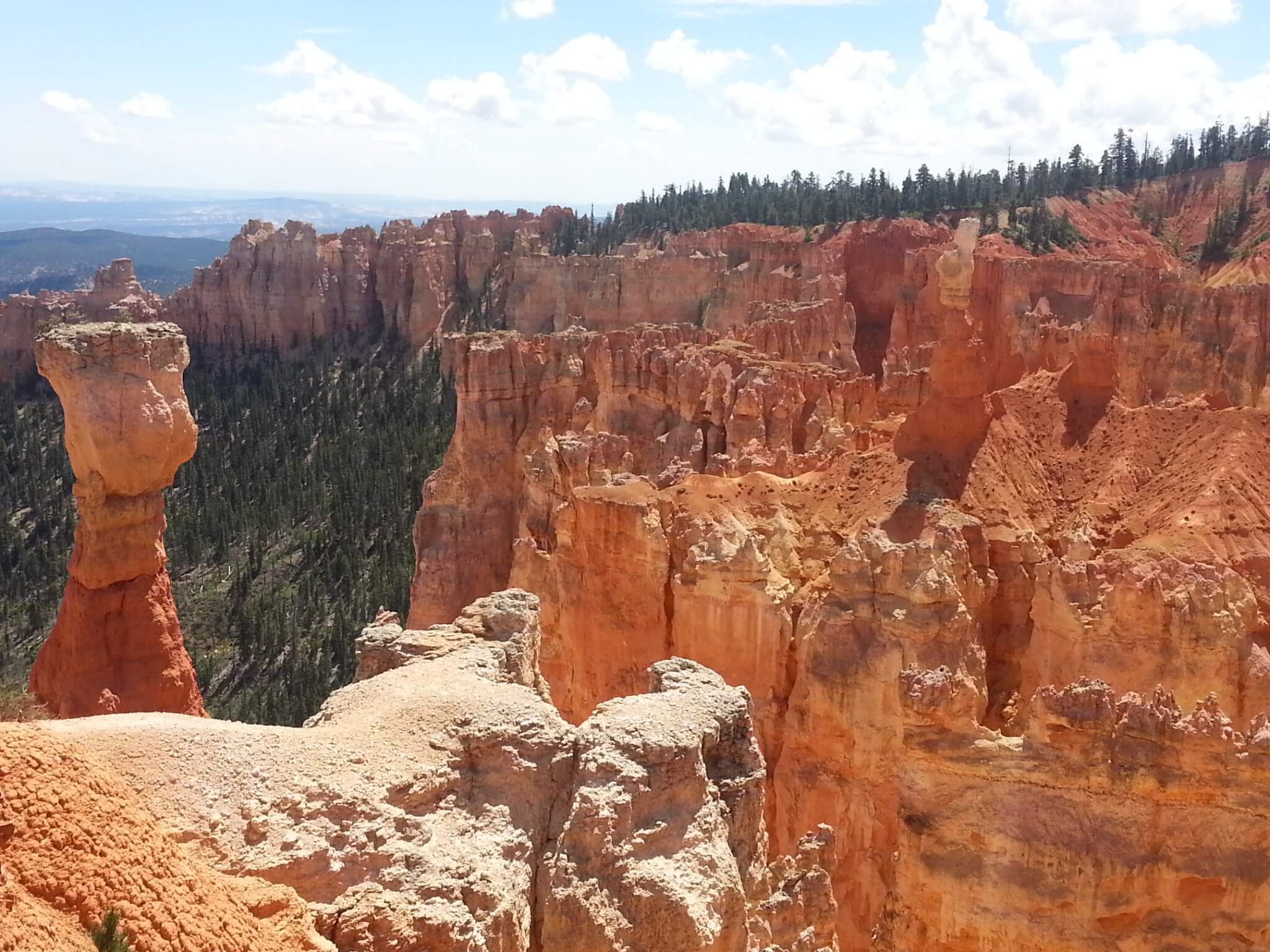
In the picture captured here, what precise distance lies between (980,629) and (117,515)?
13283mm

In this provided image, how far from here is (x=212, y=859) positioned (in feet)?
24.8

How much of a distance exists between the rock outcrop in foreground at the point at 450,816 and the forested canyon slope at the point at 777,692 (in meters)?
0.03

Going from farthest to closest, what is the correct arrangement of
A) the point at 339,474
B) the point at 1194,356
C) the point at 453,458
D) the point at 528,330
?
the point at 528,330
the point at 339,474
the point at 1194,356
the point at 453,458

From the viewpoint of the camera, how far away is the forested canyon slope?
26.8 feet

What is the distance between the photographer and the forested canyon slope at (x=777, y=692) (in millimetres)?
8172

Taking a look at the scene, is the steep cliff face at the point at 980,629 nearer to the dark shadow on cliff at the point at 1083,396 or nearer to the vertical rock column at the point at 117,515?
the dark shadow on cliff at the point at 1083,396

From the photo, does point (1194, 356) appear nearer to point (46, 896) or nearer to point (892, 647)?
point (892, 647)

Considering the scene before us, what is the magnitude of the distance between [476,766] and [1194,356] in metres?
42.7

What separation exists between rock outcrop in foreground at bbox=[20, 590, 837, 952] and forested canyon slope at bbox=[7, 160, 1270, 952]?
0.09 feet

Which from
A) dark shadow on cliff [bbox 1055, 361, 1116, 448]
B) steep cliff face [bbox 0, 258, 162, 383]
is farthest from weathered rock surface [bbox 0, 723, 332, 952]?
steep cliff face [bbox 0, 258, 162, 383]

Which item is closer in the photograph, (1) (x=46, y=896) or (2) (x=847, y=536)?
(1) (x=46, y=896)

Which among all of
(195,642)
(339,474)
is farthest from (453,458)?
(339,474)

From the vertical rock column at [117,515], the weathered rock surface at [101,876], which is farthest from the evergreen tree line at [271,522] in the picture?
the weathered rock surface at [101,876]

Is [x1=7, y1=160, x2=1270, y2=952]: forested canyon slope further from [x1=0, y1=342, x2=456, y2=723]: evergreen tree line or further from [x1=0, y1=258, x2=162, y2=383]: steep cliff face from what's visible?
[x1=0, y1=258, x2=162, y2=383]: steep cliff face
